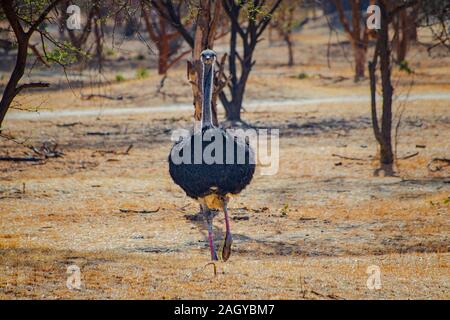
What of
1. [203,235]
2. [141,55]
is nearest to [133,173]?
[203,235]

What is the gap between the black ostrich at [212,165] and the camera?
8141mm

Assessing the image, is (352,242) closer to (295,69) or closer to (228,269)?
(228,269)

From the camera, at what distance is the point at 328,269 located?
25.3 ft

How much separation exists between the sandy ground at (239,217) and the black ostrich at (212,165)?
0.66 meters

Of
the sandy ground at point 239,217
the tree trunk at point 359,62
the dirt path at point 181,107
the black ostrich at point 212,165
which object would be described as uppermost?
the tree trunk at point 359,62

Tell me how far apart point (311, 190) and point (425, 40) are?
2812 cm

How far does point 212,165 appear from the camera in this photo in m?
8.14

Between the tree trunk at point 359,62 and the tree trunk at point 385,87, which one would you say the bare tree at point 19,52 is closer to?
the tree trunk at point 385,87

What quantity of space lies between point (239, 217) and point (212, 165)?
2.94 meters

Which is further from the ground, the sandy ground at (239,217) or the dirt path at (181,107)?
the dirt path at (181,107)

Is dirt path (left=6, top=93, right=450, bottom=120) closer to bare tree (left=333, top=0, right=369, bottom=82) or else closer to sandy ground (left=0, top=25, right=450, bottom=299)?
sandy ground (left=0, top=25, right=450, bottom=299)
